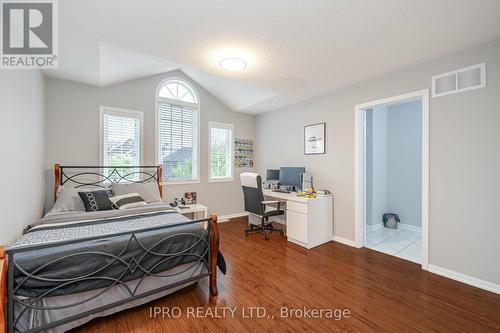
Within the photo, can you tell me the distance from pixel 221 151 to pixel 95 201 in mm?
2779

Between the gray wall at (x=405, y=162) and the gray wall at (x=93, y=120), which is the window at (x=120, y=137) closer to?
the gray wall at (x=93, y=120)

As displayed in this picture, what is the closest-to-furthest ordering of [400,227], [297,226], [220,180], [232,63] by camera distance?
[232,63]
[297,226]
[400,227]
[220,180]

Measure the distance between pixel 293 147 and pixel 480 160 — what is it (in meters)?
2.78

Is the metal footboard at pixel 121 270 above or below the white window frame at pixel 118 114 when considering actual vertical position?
below

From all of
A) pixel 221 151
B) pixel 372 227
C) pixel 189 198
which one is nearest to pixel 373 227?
pixel 372 227

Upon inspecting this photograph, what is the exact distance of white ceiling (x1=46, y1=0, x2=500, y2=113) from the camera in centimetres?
179

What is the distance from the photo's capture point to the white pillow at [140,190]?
3.30 meters

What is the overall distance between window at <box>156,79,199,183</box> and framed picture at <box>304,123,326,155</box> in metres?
2.31

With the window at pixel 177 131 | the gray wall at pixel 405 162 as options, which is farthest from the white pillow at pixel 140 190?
the gray wall at pixel 405 162

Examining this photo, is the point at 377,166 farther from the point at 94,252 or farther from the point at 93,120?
the point at 93,120

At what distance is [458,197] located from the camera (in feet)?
8.03

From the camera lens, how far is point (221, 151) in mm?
5145

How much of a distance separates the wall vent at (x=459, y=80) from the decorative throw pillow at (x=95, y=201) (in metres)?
4.39

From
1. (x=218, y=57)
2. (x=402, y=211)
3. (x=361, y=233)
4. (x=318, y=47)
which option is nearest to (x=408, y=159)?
(x=402, y=211)
